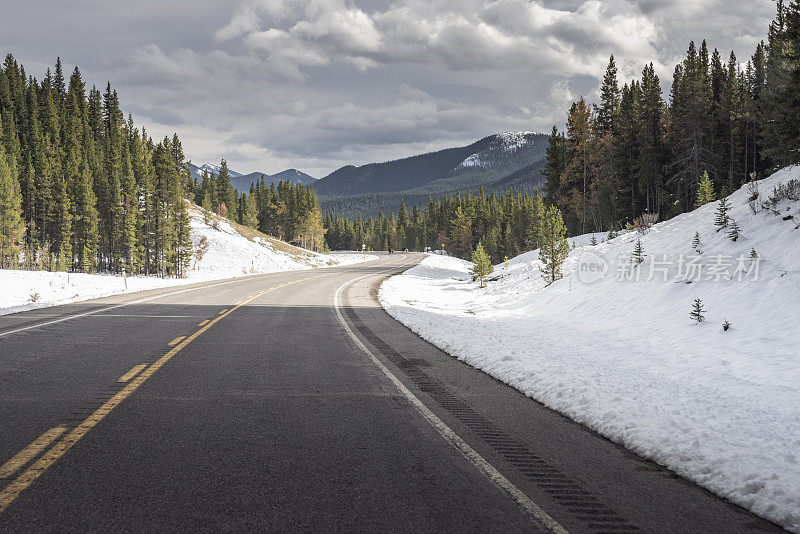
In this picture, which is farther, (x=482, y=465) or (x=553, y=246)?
(x=553, y=246)

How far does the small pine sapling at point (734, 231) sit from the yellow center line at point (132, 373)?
14428 millimetres

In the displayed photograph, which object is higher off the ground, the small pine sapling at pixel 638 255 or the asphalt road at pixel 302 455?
the small pine sapling at pixel 638 255

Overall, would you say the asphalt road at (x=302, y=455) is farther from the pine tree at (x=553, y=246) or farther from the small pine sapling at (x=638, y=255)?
the pine tree at (x=553, y=246)

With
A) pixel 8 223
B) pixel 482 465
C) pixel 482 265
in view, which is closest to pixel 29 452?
pixel 482 465

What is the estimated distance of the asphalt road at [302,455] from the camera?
2941 millimetres

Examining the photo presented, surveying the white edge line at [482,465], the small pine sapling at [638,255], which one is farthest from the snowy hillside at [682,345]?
the white edge line at [482,465]

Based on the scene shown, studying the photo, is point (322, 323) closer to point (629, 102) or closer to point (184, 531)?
point (184, 531)

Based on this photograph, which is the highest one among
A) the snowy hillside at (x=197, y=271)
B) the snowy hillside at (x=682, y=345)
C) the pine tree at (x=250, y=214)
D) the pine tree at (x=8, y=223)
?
the pine tree at (x=250, y=214)

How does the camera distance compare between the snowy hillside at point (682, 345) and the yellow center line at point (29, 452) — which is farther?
the snowy hillside at point (682, 345)

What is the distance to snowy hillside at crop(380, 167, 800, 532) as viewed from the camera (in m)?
4.25

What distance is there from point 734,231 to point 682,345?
5733 mm

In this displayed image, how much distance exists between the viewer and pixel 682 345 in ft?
30.2

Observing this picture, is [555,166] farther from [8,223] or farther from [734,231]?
[8,223]

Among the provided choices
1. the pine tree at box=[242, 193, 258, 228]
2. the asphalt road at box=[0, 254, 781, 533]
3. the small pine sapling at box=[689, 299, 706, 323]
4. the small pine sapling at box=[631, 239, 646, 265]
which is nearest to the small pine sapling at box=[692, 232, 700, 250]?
the small pine sapling at box=[631, 239, 646, 265]
